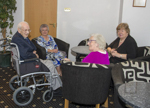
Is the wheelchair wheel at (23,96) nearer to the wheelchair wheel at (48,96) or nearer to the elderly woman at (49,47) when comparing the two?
the wheelchair wheel at (48,96)

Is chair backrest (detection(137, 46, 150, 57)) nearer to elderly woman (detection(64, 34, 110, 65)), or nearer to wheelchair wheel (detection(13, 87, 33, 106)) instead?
elderly woman (detection(64, 34, 110, 65))

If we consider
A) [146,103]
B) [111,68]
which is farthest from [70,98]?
[146,103]

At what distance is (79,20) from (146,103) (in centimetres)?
383

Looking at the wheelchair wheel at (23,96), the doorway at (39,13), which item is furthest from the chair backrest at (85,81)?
the doorway at (39,13)

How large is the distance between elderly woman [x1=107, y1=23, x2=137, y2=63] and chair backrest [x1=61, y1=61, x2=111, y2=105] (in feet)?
3.91

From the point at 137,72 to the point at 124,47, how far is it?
127 centimetres

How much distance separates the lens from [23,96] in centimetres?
270

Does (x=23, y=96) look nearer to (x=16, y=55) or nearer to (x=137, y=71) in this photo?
(x=16, y=55)

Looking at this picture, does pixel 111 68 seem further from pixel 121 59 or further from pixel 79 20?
pixel 79 20

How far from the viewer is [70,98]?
86.7 inches

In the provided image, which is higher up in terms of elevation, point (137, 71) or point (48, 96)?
point (137, 71)

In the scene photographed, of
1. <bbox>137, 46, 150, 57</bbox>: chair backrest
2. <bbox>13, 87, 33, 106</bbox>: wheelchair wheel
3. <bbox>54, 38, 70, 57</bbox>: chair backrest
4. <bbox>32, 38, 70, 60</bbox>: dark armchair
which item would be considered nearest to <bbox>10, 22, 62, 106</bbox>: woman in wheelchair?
<bbox>13, 87, 33, 106</bbox>: wheelchair wheel

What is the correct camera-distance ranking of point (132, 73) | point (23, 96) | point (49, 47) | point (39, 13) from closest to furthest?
1. point (132, 73)
2. point (23, 96)
3. point (49, 47)
4. point (39, 13)

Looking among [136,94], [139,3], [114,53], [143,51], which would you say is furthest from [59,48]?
[136,94]
